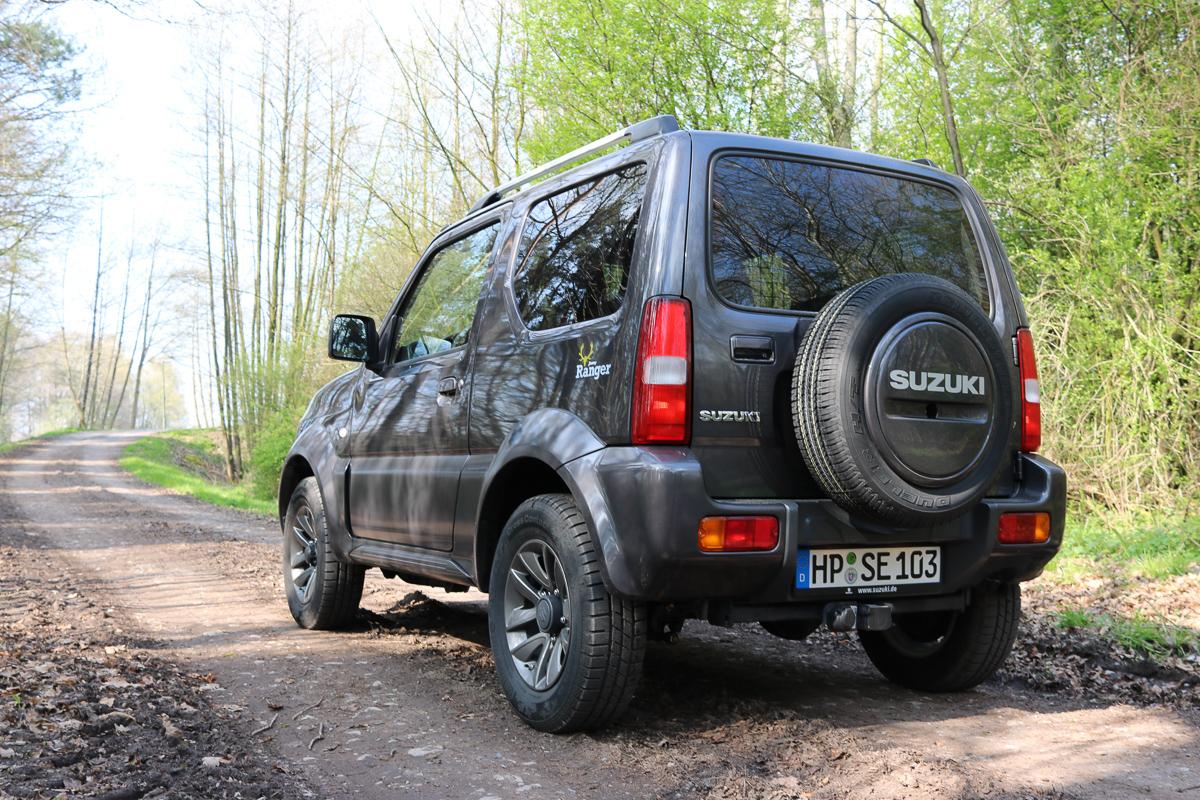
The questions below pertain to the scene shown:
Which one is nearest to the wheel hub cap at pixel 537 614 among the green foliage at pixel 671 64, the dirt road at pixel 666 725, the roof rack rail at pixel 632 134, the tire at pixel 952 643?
the dirt road at pixel 666 725

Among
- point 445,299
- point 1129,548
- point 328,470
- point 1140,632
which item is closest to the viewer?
point 445,299

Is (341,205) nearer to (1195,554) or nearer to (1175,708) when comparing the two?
(1195,554)

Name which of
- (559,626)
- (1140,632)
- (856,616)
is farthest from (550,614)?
(1140,632)

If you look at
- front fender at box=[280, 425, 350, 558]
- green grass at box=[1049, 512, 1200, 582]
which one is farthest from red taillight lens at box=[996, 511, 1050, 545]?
green grass at box=[1049, 512, 1200, 582]

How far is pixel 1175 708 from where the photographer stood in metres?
3.70

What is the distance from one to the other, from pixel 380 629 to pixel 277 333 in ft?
70.9

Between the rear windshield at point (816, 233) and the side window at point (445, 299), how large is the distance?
1.31 m

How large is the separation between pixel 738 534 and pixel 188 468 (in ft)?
104

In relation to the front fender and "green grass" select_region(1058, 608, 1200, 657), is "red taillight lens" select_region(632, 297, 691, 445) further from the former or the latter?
"green grass" select_region(1058, 608, 1200, 657)

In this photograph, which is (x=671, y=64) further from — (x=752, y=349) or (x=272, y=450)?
(x=272, y=450)

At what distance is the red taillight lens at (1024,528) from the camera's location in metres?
3.32

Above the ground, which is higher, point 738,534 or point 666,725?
point 738,534

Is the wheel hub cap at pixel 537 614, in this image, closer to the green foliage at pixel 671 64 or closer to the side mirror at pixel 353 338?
the side mirror at pixel 353 338

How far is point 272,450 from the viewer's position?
2044 cm
